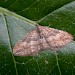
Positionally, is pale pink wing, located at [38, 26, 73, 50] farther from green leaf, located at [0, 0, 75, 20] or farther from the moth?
green leaf, located at [0, 0, 75, 20]

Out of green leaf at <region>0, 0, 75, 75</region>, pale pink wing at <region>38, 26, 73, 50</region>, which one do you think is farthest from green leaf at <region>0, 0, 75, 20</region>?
pale pink wing at <region>38, 26, 73, 50</region>

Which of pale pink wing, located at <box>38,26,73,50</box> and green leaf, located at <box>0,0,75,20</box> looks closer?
pale pink wing, located at <box>38,26,73,50</box>

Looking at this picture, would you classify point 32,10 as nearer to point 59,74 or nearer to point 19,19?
point 19,19

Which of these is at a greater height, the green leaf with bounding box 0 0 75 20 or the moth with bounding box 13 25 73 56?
the green leaf with bounding box 0 0 75 20

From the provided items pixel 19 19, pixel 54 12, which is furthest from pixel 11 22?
pixel 54 12

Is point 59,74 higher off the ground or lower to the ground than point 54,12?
lower

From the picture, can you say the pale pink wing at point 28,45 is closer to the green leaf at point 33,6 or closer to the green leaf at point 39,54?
the green leaf at point 39,54

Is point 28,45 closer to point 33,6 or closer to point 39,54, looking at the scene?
point 39,54

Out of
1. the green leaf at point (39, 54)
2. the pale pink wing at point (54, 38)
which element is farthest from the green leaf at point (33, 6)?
the pale pink wing at point (54, 38)

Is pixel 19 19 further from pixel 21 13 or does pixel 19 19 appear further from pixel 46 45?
pixel 46 45
